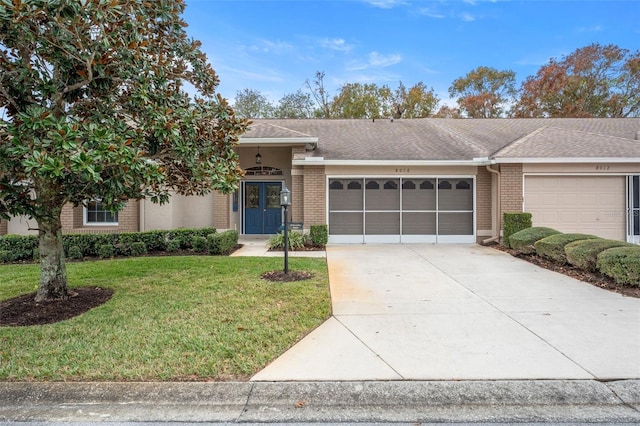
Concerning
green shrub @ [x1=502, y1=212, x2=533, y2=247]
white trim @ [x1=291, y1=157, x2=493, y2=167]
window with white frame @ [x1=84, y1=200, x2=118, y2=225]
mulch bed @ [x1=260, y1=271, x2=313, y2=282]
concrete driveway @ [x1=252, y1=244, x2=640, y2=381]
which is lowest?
concrete driveway @ [x1=252, y1=244, x2=640, y2=381]

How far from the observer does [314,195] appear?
11703 mm

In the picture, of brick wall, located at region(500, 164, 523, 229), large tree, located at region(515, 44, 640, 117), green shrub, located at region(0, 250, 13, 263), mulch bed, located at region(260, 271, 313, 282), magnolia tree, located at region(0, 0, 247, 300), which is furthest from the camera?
large tree, located at region(515, 44, 640, 117)

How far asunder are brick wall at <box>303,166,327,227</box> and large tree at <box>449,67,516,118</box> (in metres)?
22.5

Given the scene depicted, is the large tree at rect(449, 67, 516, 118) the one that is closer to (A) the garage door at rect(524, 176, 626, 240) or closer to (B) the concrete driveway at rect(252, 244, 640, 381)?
(A) the garage door at rect(524, 176, 626, 240)

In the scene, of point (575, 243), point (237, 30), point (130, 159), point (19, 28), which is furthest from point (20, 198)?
point (237, 30)

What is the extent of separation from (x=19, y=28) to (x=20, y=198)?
214cm

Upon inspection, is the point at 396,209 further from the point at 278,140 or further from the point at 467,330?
the point at 467,330

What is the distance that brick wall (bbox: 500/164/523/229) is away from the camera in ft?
36.3

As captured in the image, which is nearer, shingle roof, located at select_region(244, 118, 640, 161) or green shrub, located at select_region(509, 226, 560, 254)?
green shrub, located at select_region(509, 226, 560, 254)

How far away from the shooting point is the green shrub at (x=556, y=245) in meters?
8.05

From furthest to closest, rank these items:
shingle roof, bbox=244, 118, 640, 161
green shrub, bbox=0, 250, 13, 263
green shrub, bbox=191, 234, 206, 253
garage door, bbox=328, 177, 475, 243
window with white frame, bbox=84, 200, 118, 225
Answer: window with white frame, bbox=84, 200, 118, 225, garage door, bbox=328, 177, 475, 243, shingle roof, bbox=244, 118, 640, 161, green shrub, bbox=191, 234, 206, 253, green shrub, bbox=0, 250, 13, 263

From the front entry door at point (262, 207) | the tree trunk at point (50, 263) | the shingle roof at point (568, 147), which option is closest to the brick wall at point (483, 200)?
the shingle roof at point (568, 147)

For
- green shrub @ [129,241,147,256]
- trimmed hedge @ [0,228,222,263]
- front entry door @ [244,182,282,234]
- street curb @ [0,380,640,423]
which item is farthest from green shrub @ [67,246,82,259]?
street curb @ [0,380,640,423]

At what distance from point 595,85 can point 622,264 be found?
1028 inches
